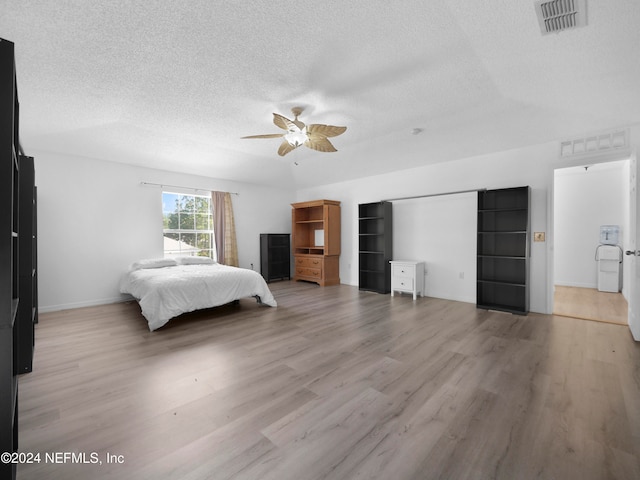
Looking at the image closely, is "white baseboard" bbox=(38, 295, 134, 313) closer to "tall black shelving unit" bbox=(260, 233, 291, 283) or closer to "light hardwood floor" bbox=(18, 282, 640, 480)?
"light hardwood floor" bbox=(18, 282, 640, 480)

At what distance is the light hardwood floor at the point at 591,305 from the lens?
3.91 m

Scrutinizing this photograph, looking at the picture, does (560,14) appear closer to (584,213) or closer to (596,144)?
(596,144)

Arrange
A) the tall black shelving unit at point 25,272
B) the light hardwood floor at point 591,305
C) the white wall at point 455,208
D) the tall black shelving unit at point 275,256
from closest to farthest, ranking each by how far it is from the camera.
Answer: the tall black shelving unit at point 25,272
the light hardwood floor at point 591,305
the white wall at point 455,208
the tall black shelving unit at point 275,256

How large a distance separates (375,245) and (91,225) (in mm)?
5250

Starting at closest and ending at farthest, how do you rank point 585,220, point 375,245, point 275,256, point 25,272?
point 25,272 → point 585,220 → point 375,245 → point 275,256

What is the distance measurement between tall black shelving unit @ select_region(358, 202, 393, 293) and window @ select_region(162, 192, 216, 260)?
11.0ft

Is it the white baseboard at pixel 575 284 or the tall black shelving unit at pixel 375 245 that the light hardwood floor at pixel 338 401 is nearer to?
the tall black shelving unit at pixel 375 245

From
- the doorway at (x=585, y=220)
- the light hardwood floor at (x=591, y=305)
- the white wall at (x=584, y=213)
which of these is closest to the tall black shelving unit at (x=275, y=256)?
the light hardwood floor at (x=591, y=305)

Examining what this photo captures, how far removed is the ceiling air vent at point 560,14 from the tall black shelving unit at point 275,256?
5.96 meters

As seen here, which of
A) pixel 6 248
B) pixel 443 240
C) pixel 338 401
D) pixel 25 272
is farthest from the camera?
pixel 443 240

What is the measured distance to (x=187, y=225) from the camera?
20.0 feet

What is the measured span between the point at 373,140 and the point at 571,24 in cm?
291

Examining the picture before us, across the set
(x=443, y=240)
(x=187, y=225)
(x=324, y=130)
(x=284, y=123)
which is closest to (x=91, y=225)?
(x=187, y=225)

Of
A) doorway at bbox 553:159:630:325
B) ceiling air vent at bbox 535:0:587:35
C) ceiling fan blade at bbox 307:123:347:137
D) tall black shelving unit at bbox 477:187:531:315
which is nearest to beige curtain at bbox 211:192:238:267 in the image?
ceiling fan blade at bbox 307:123:347:137
